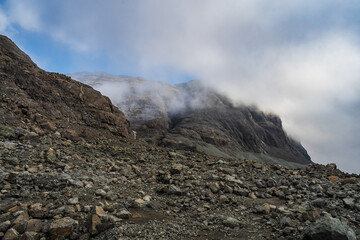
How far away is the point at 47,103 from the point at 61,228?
44.9 ft

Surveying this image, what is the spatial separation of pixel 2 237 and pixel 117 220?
208cm

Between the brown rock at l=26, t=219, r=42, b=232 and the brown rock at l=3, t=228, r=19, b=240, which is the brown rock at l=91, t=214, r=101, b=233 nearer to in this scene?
the brown rock at l=26, t=219, r=42, b=232

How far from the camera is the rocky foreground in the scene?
177 inches

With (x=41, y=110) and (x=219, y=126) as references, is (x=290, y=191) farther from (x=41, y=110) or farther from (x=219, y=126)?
(x=219, y=126)

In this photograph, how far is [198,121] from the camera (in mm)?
96375

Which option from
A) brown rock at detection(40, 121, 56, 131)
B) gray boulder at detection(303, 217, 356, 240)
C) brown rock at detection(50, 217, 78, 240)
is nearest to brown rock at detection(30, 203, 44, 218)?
brown rock at detection(50, 217, 78, 240)

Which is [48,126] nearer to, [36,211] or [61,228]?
[36,211]

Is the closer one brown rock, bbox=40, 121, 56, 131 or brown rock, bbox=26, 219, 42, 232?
brown rock, bbox=26, 219, 42, 232

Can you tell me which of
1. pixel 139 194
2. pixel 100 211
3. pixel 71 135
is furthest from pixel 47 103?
pixel 100 211

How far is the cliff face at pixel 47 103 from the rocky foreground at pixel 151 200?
221 centimetres

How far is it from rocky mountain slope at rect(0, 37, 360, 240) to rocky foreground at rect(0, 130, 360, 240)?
3 cm

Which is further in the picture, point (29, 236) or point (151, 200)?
point (151, 200)

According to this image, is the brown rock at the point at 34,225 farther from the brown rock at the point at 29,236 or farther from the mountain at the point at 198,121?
the mountain at the point at 198,121

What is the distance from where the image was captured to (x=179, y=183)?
836cm
